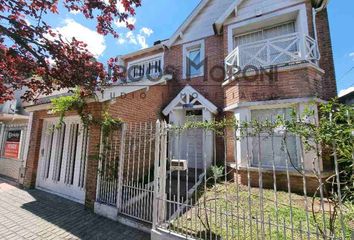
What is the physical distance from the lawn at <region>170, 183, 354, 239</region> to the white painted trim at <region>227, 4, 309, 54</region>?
6801 millimetres

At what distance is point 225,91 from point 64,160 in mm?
7789

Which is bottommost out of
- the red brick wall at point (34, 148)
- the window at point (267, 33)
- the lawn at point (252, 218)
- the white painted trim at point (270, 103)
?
the lawn at point (252, 218)

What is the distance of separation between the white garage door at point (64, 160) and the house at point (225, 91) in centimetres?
4

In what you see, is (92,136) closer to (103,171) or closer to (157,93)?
(103,171)

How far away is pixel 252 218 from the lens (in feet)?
16.5

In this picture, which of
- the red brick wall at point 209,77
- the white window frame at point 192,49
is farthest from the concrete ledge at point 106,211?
the white window frame at point 192,49

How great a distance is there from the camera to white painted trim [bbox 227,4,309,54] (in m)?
8.89

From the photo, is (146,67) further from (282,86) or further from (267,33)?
(282,86)

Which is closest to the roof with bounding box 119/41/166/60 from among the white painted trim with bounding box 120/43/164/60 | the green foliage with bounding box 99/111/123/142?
the white painted trim with bounding box 120/43/164/60

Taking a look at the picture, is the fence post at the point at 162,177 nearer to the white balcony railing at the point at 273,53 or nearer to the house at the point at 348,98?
the white balcony railing at the point at 273,53

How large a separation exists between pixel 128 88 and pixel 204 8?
8.44m

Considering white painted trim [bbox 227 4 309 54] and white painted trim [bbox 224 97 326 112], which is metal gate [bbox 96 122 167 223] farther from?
white painted trim [bbox 227 4 309 54]

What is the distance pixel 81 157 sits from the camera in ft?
26.3

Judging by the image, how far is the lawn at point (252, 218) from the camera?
3412mm
